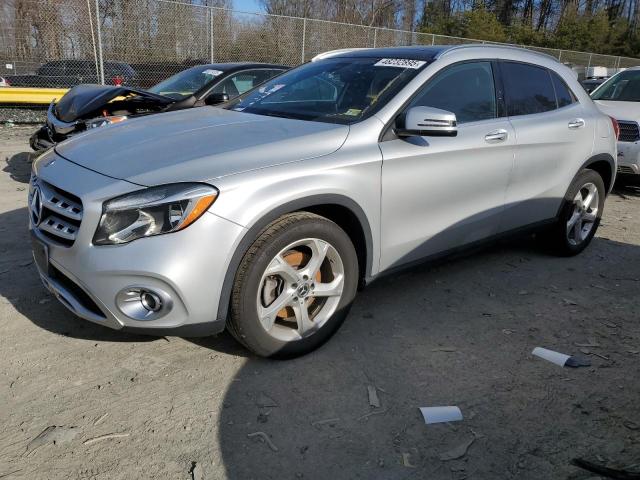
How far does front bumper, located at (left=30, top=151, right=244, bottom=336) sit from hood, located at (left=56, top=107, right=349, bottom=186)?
0.48 ft

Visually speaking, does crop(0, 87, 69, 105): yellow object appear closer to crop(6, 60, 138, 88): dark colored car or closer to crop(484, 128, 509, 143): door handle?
crop(6, 60, 138, 88): dark colored car

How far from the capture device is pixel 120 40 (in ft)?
39.6

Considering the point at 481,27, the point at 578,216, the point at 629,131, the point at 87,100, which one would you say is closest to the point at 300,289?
the point at 578,216

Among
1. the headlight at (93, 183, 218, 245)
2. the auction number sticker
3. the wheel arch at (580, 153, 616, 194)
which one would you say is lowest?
the wheel arch at (580, 153, 616, 194)

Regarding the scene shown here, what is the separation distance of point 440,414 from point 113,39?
38.4 ft

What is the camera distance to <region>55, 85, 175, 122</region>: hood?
643cm

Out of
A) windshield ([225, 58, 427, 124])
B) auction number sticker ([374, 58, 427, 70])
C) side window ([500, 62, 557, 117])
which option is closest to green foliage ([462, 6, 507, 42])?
side window ([500, 62, 557, 117])

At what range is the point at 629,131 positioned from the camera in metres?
7.41

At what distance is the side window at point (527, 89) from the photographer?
415 cm

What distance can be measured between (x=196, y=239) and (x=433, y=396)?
142cm

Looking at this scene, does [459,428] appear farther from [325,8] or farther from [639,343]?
[325,8]

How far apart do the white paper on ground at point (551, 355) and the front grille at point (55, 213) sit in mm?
A: 2624

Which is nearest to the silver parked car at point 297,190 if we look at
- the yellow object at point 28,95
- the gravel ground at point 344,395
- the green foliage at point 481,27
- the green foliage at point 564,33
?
the gravel ground at point 344,395

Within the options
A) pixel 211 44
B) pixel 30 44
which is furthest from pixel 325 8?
pixel 30 44
